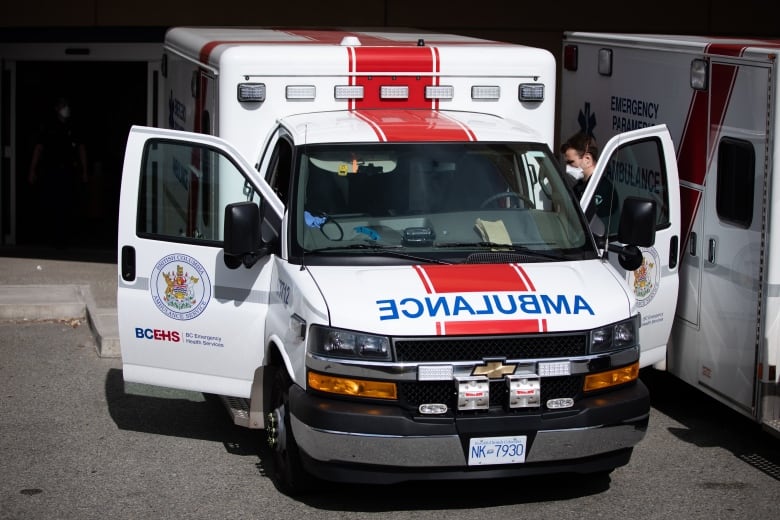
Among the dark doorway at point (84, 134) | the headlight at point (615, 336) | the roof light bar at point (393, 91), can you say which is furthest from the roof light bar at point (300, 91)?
the dark doorway at point (84, 134)

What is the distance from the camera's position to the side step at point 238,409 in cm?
758

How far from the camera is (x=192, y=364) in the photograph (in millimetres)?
7598

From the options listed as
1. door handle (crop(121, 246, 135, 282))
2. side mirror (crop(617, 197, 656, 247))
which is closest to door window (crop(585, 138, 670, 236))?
side mirror (crop(617, 197, 656, 247))

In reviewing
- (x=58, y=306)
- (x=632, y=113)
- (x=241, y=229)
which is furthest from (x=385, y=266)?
(x=58, y=306)

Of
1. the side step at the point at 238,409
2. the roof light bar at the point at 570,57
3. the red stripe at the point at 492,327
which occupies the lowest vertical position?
the side step at the point at 238,409

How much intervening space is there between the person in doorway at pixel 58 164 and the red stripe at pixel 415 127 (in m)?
7.73

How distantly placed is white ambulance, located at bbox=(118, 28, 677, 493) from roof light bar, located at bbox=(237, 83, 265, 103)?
1 cm

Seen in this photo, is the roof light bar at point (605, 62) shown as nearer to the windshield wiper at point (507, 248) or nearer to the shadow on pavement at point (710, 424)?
the shadow on pavement at point (710, 424)

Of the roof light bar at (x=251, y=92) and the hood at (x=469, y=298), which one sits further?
the roof light bar at (x=251, y=92)

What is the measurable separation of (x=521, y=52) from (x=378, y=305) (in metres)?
2.66

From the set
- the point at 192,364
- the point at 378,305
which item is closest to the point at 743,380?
the point at 378,305

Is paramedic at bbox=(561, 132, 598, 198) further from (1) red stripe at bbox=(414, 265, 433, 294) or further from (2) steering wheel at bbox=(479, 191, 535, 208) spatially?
(1) red stripe at bbox=(414, 265, 433, 294)

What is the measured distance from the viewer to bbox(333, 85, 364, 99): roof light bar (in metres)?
8.20

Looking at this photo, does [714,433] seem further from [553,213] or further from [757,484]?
[553,213]
